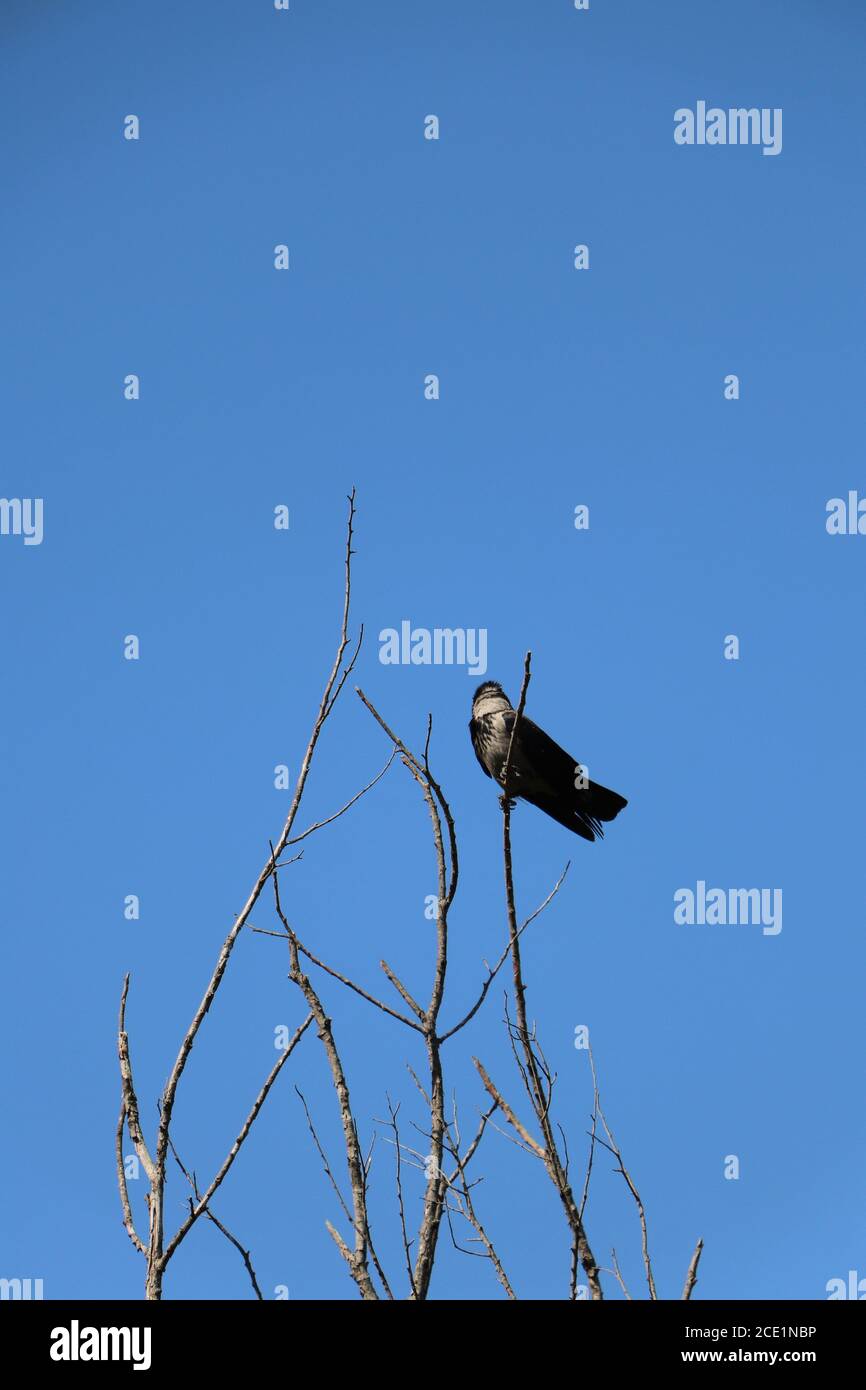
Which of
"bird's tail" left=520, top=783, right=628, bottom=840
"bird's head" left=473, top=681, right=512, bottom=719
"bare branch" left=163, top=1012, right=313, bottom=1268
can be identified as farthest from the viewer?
"bird's head" left=473, top=681, right=512, bottom=719

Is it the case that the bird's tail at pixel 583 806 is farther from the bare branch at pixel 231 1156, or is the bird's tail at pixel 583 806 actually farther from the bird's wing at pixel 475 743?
the bare branch at pixel 231 1156

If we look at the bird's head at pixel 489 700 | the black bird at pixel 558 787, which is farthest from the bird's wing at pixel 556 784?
the bird's head at pixel 489 700

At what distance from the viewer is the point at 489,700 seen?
24.6 feet

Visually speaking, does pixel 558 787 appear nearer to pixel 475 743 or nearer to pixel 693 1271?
pixel 475 743

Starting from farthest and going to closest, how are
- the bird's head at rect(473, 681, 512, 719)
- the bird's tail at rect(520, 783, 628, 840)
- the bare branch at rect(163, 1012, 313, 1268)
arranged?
the bird's head at rect(473, 681, 512, 719)
the bird's tail at rect(520, 783, 628, 840)
the bare branch at rect(163, 1012, 313, 1268)

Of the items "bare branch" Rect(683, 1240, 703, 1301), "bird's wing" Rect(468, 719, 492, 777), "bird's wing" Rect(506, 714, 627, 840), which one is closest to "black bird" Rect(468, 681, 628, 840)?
"bird's wing" Rect(506, 714, 627, 840)

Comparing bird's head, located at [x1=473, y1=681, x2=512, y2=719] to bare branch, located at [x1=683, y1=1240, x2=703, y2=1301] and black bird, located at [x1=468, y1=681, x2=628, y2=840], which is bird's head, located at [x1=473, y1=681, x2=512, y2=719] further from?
bare branch, located at [x1=683, y1=1240, x2=703, y2=1301]

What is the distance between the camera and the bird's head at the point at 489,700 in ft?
24.3

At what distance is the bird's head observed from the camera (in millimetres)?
7406

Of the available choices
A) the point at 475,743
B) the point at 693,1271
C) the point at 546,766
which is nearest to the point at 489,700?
the point at 475,743

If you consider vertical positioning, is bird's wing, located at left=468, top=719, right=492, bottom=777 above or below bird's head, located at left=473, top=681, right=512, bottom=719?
below
